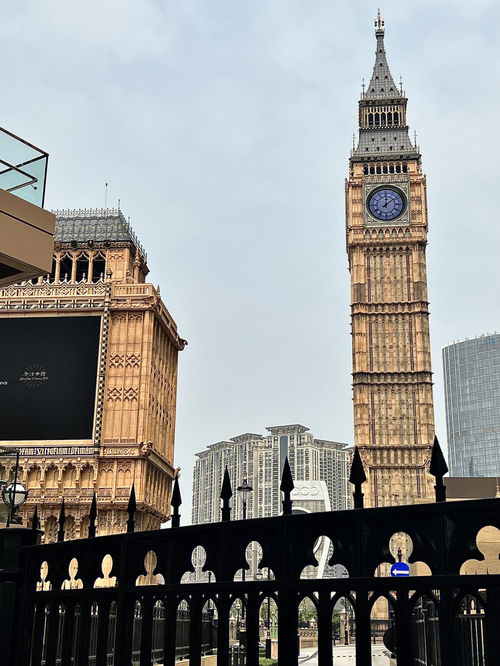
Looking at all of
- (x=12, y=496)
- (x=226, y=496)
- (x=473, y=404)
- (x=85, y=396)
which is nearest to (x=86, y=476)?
(x=85, y=396)

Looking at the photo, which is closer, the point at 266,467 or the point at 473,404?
the point at 266,467

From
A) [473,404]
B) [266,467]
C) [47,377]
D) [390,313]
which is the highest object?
[473,404]

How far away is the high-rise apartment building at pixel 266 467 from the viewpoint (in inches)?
5876

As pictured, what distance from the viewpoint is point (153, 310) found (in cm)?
5666

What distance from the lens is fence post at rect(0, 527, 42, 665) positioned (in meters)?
7.20

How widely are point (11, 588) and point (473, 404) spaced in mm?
157736

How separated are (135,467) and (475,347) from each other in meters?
119

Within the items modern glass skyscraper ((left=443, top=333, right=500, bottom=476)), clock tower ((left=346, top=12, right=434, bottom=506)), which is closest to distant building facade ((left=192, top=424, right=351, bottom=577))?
modern glass skyscraper ((left=443, top=333, right=500, bottom=476))

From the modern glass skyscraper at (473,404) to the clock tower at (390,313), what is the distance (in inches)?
2938

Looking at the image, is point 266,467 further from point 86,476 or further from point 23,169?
point 23,169

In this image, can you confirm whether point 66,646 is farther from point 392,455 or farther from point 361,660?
point 392,455

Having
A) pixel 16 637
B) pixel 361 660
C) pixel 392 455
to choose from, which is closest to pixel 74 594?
pixel 16 637

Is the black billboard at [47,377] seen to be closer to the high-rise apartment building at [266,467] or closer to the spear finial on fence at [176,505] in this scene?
the spear finial on fence at [176,505]

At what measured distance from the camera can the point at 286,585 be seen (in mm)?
5195
